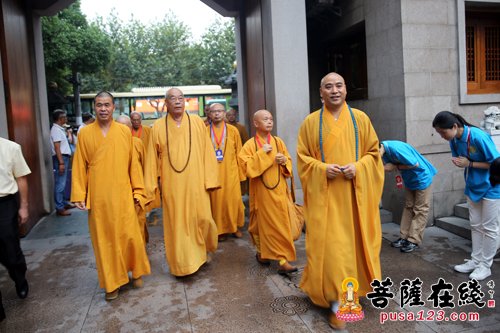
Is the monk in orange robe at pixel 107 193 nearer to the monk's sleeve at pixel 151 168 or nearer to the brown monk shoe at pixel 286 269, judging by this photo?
the monk's sleeve at pixel 151 168

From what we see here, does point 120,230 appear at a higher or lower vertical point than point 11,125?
lower

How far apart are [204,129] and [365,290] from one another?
2432 millimetres

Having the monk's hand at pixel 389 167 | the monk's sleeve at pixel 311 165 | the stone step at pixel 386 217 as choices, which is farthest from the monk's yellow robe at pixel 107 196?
the stone step at pixel 386 217

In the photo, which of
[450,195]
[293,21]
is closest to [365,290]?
[450,195]

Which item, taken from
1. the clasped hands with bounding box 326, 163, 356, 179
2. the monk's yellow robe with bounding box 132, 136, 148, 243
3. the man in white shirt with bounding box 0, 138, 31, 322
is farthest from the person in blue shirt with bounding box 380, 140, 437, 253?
the man in white shirt with bounding box 0, 138, 31, 322

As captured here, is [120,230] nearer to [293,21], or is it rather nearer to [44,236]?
[44,236]

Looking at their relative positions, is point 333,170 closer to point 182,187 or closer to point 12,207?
point 182,187

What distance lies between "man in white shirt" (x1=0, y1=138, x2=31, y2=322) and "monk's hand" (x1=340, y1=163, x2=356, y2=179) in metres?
2.86

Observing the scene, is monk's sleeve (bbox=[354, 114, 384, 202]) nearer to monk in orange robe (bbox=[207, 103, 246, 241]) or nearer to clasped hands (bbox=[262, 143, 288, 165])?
clasped hands (bbox=[262, 143, 288, 165])

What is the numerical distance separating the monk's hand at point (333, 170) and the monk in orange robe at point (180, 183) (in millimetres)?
1738

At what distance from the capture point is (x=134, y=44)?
32.7 meters

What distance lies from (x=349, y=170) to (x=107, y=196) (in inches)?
91.7

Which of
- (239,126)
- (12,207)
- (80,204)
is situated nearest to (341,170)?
(80,204)

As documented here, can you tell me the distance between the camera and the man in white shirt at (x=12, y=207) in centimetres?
373
